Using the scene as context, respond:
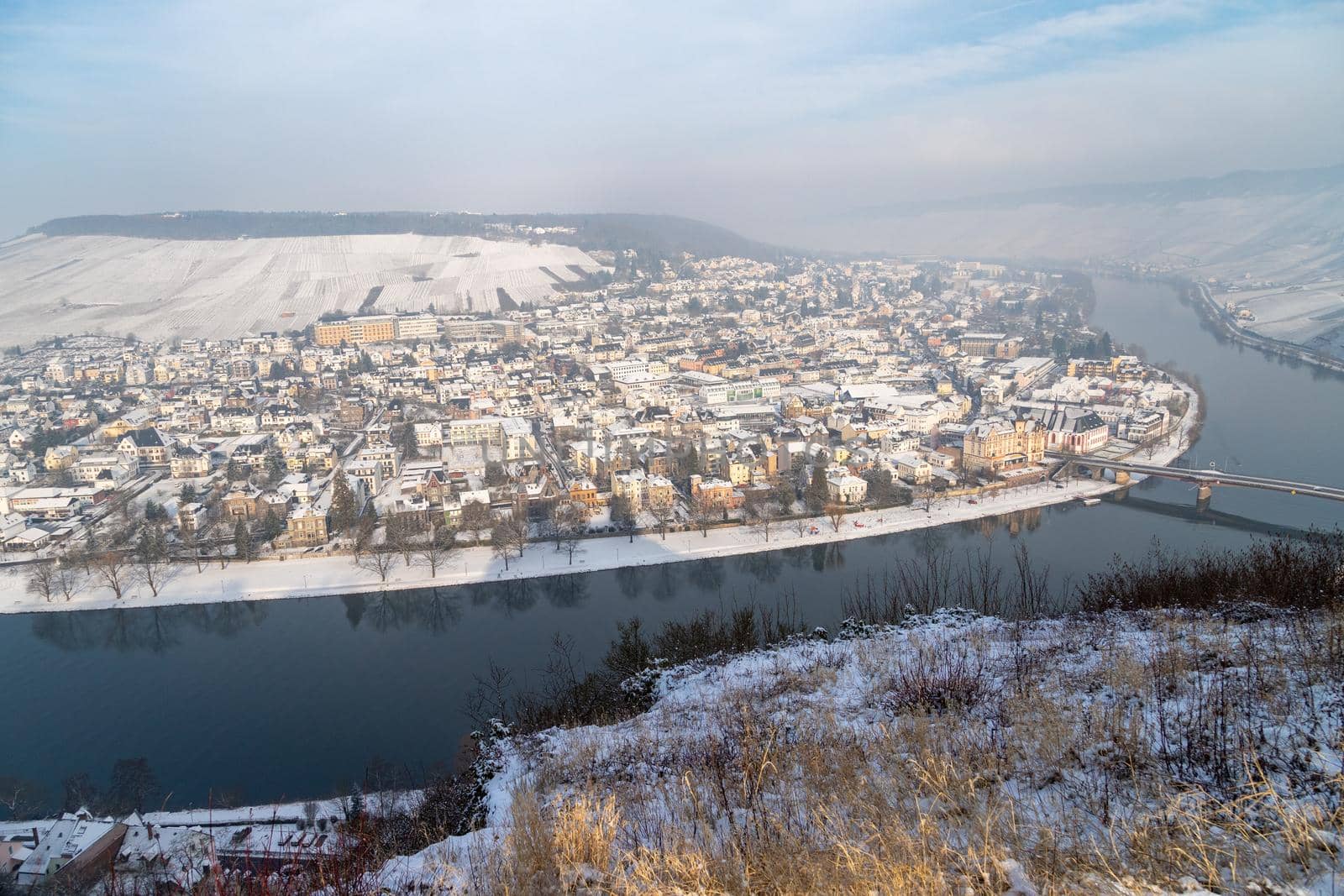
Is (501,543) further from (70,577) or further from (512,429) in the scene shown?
(512,429)

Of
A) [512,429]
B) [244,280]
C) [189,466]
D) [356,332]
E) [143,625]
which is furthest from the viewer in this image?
[244,280]

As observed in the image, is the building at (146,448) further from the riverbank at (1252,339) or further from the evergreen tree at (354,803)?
the riverbank at (1252,339)

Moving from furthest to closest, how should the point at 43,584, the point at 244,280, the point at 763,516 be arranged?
the point at 244,280 < the point at 763,516 < the point at 43,584

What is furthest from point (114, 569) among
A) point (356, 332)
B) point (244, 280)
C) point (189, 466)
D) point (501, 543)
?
point (244, 280)

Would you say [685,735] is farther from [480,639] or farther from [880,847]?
[480,639]

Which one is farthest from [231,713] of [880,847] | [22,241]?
[22,241]

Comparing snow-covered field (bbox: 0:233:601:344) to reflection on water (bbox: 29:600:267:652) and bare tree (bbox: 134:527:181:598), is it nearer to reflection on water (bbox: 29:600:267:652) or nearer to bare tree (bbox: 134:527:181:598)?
bare tree (bbox: 134:527:181:598)

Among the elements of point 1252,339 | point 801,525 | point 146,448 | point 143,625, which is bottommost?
point 143,625

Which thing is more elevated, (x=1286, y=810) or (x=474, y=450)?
(x=1286, y=810)
